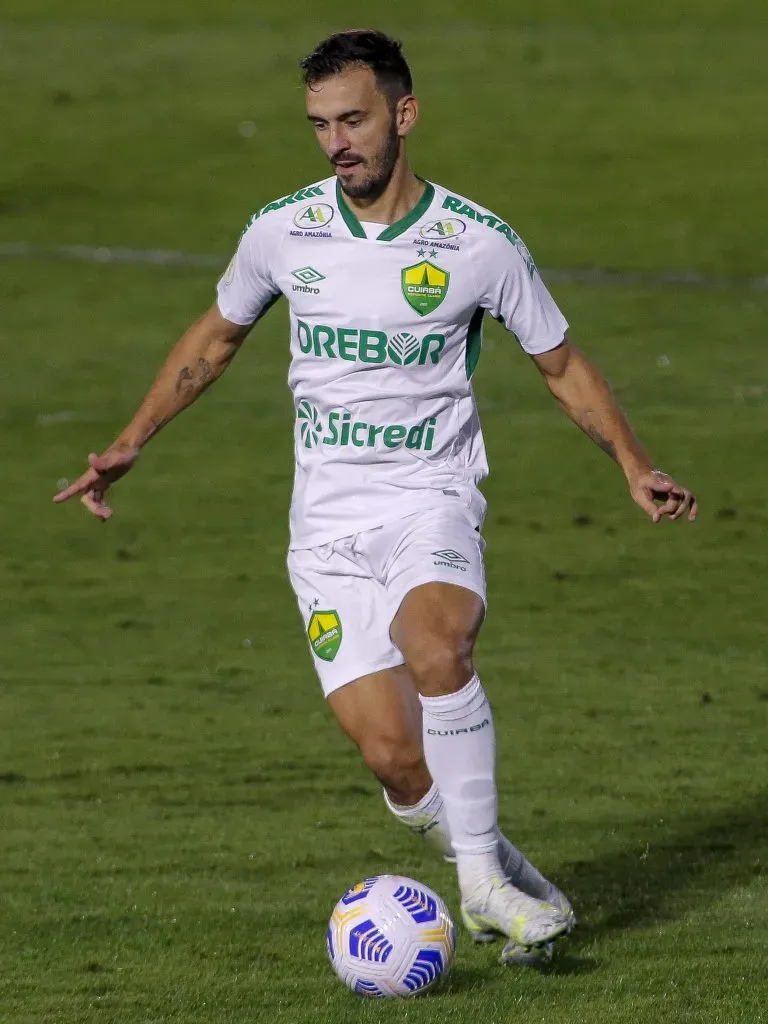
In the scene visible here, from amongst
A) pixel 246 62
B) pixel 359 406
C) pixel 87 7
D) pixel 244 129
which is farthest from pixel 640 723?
pixel 87 7

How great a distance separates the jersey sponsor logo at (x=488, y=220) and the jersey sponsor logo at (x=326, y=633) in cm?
113

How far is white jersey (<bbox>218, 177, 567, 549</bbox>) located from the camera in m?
5.89

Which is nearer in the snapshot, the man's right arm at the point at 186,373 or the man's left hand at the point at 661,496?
the man's left hand at the point at 661,496

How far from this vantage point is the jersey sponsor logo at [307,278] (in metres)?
5.95

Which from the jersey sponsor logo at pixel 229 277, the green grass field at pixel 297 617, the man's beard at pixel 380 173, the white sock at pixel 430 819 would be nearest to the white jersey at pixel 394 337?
the man's beard at pixel 380 173

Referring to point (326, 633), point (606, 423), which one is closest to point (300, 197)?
point (606, 423)

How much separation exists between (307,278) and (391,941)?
1.87 metres

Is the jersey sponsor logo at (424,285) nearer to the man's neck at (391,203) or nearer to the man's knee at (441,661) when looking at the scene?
the man's neck at (391,203)

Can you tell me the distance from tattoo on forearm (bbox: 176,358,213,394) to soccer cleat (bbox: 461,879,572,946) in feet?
5.84

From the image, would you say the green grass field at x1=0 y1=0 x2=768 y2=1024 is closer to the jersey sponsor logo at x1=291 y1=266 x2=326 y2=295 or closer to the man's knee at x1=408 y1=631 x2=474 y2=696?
the man's knee at x1=408 y1=631 x2=474 y2=696

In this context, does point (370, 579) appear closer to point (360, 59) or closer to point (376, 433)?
point (376, 433)

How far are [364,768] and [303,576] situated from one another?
2375 millimetres

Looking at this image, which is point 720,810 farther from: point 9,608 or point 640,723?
point 9,608

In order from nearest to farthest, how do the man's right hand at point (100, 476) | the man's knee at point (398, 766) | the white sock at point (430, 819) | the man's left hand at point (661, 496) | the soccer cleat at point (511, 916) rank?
the soccer cleat at point (511, 916) < the man's left hand at point (661, 496) < the man's knee at point (398, 766) < the white sock at point (430, 819) < the man's right hand at point (100, 476)
